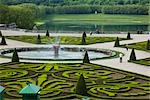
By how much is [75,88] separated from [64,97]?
4.68ft

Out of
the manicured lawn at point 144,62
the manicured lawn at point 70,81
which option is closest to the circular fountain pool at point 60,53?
the manicured lawn at point 144,62

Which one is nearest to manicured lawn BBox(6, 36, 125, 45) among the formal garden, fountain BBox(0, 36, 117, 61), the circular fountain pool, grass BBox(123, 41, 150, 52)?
the formal garden

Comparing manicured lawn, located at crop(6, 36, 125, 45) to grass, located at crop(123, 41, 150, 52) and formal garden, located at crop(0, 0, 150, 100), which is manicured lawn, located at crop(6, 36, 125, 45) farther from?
grass, located at crop(123, 41, 150, 52)

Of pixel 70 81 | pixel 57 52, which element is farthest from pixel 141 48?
pixel 70 81

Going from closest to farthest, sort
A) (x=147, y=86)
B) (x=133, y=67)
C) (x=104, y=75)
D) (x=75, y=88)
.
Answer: (x=75, y=88)
(x=147, y=86)
(x=104, y=75)
(x=133, y=67)

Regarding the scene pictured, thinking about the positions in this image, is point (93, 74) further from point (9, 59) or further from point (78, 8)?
point (78, 8)

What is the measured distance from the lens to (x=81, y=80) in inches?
636

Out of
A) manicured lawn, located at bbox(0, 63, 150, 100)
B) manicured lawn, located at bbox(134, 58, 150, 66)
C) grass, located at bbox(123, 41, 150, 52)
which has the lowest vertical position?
grass, located at bbox(123, 41, 150, 52)

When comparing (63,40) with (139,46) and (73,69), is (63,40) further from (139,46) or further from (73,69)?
(73,69)

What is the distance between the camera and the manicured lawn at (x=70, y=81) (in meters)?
16.2

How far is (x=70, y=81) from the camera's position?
741 inches

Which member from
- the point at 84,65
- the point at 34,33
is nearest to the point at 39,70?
the point at 84,65

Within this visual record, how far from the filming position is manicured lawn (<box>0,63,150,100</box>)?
16.2m

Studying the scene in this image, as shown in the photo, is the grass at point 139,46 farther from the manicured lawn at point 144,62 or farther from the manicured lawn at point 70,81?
the manicured lawn at point 70,81
